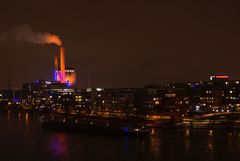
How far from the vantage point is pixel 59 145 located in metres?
28.7

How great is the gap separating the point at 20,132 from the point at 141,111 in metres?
18.7

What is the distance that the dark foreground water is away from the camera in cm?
2405

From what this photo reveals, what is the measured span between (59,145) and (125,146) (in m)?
4.34

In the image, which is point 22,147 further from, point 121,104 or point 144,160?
point 121,104

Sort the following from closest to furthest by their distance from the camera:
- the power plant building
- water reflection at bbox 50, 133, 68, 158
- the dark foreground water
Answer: the dark foreground water < water reflection at bbox 50, 133, 68, 158 < the power plant building

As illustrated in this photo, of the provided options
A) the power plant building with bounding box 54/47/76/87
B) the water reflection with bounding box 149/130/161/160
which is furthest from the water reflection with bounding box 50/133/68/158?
the power plant building with bounding box 54/47/76/87

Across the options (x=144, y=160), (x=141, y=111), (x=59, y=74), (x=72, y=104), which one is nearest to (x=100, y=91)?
(x=72, y=104)

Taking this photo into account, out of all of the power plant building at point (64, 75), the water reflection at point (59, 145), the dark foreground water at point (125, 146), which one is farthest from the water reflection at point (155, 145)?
the power plant building at point (64, 75)

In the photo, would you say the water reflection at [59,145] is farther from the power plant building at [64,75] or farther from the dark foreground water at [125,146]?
the power plant building at [64,75]

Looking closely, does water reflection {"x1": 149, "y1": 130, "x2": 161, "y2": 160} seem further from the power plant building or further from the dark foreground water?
the power plant building

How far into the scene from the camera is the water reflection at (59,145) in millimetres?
25575

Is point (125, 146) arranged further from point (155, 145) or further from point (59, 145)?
point (59, 145)

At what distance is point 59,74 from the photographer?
93.6m

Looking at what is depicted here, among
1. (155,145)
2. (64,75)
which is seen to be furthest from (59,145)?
(64,75)
